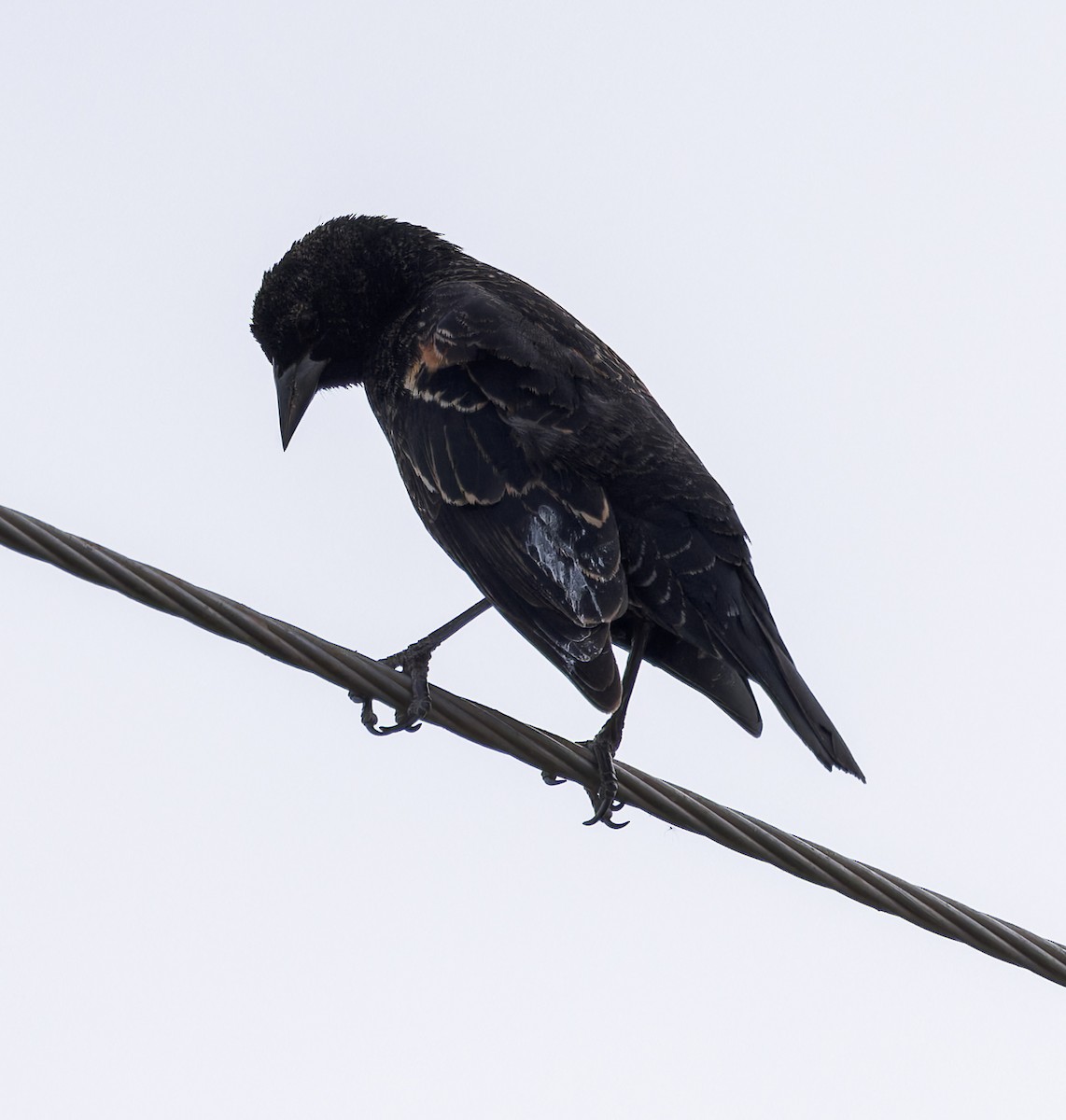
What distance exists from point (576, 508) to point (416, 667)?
0.67m

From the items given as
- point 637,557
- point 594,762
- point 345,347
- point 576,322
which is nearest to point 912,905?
point 594,762

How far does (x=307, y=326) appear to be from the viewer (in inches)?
243

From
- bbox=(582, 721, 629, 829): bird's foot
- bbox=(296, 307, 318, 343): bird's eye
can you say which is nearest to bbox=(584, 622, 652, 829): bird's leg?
bbox=(582, 721, 629, 829): bird's foot

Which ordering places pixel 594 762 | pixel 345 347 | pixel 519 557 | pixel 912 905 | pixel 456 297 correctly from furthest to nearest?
Answer: pixel 345 347, pixel 456 297, pixel 519 557, pixel 594 762, pixel 912 905

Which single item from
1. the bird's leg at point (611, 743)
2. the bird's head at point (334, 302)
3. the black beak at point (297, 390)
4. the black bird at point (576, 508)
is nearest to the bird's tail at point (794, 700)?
the black bird at point (576, 508)

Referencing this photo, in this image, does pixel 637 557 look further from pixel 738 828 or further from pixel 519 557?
pixel 738 828

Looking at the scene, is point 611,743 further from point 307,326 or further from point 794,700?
point 307,326

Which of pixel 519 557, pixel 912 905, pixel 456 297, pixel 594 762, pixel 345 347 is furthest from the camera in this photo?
pixel 345 347

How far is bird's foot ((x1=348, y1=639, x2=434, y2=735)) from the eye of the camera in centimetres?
363

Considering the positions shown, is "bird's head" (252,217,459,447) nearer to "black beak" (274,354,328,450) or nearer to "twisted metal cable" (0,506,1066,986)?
"black beak" (274,354,328,450)

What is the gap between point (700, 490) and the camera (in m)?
4.99

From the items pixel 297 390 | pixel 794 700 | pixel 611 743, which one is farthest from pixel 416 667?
pixel 297 390

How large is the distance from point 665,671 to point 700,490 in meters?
0.60

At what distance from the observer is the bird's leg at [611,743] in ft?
14.2
